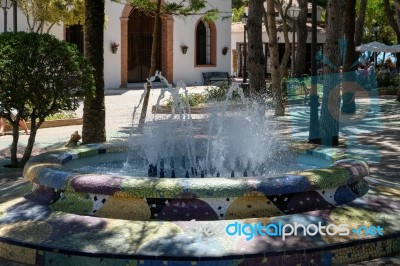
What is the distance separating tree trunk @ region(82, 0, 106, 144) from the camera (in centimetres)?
1152

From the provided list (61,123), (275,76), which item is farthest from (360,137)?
(61,123)

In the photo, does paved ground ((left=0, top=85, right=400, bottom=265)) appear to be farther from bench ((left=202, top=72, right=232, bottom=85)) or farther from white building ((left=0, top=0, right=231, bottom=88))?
bench ((left=202, top=72, right=232, bottom=85))

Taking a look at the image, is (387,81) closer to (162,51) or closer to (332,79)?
(162,51)

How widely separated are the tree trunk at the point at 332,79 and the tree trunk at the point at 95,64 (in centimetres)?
397

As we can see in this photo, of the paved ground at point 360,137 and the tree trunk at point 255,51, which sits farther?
the tree trunk at point 255,51

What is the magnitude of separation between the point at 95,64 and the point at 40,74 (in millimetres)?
1413

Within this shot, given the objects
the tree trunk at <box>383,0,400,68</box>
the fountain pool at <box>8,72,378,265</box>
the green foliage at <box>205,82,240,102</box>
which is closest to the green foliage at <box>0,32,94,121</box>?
the fountain pool at <box>8,72,378,265</box>

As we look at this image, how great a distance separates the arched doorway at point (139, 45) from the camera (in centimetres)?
3316

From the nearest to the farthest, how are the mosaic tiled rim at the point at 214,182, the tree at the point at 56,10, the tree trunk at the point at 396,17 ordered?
the mosaic tiled rim at the point at 214,182, the tree trunk at the point at 396,17, the tree at the point at 56,10

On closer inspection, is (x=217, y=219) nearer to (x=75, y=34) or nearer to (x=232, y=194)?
(x=232, y=194)

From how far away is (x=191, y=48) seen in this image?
114 ft

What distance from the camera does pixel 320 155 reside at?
344 inches

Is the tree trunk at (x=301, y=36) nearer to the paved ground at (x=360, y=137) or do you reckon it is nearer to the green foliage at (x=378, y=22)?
the paved ground at (x=360, y=137)

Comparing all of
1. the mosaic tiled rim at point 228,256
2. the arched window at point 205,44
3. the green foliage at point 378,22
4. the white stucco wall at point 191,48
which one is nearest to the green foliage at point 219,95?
the white stucco wall at point 191,48
